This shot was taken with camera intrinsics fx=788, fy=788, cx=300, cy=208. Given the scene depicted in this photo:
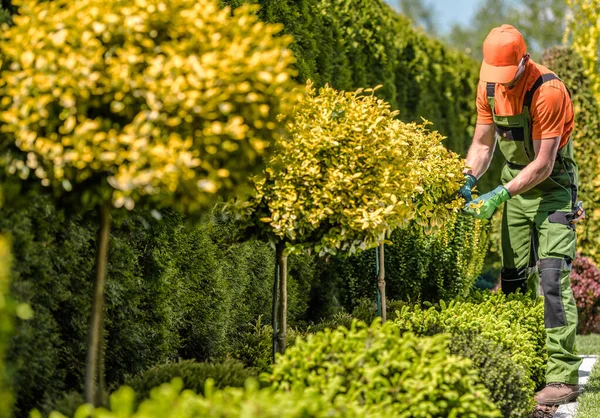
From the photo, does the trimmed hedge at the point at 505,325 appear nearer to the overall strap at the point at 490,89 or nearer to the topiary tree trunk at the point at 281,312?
the topiary tree trunk at the point at 281,312

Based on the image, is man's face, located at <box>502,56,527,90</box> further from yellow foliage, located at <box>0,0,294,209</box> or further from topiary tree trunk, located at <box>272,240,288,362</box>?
yellow foliage, located at <box>0,0,294,209</box>

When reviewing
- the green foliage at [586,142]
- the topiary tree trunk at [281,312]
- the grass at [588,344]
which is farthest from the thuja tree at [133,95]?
the green foliage at [586,142]

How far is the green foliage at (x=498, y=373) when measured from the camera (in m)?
4.05

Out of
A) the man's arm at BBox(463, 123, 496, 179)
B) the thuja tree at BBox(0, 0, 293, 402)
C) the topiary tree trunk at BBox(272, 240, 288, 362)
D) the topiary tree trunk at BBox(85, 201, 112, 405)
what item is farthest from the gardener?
the topiary tree trunk at BBox(85, 201, 112, 405)

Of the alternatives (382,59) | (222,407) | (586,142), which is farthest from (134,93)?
(586,142)

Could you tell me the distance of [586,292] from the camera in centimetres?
913

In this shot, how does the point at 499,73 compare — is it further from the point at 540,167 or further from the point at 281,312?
the point at 281,312

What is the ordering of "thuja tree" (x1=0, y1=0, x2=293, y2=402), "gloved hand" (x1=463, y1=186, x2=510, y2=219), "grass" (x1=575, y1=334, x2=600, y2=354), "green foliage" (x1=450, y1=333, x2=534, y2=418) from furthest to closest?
"grass" (x1=575, y1=334, x2=600, y2=354)
"gloved hand" (x1=463, y1=186, x2=510, y2=219)
"green foliage" (x1=450, y1=333, x2=534, y2=418)
"thuja tree" (x1=0, y1=0, x2=293, y2=402)

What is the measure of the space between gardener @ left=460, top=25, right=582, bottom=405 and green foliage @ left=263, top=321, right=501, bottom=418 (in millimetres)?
1909

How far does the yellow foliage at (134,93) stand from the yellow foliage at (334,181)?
0.86 metres

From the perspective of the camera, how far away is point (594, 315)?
30.8 ft

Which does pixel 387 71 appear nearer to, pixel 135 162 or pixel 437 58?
pixel 437 58

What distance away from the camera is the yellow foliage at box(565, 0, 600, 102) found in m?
11.4

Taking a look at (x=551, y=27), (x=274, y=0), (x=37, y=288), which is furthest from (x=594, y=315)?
(x=551, y=27)
